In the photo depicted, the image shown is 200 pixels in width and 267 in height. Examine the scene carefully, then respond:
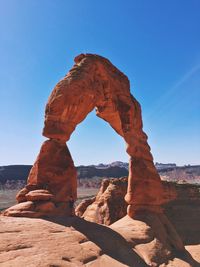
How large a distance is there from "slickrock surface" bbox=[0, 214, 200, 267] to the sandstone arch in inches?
39.6

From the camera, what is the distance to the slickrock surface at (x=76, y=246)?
6.64 meters

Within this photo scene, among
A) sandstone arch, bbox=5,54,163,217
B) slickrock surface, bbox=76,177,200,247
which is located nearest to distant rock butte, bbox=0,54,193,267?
sandstone arch, bbox=5,54,163,217

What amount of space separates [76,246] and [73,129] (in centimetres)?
513

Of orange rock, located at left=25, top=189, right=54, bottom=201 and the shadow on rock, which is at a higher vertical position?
orange rock, located at left=25, top=189, right=54, bottom=201

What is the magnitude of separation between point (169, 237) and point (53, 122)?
7.11m

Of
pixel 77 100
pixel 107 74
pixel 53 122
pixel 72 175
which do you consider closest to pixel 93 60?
pixel 107 74

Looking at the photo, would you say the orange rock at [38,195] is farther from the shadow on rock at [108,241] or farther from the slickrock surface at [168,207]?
the slickrock surface at [168,207]

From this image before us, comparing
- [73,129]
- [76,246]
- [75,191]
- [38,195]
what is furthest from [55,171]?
[76,246]

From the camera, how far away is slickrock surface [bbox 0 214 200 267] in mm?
6645

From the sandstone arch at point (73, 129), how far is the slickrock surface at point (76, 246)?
3.30 feet

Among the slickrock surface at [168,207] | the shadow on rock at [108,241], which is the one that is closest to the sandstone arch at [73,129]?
the shadow on rock at [108,241]

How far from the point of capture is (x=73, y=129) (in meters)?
11.7

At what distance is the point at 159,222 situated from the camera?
12.9 meters

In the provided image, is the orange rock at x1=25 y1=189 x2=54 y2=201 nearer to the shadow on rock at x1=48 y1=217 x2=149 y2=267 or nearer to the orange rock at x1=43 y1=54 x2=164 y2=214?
the shadow on rock at x1=48 y1=217 x2=149 y2=267
